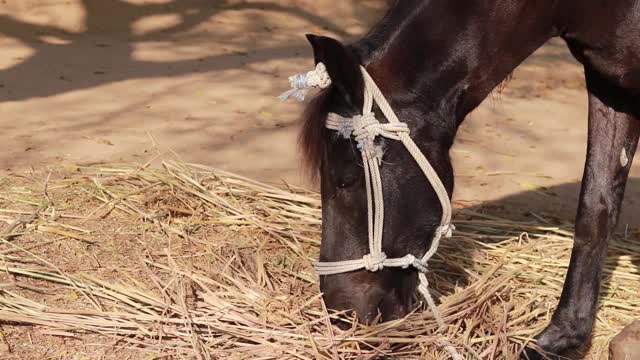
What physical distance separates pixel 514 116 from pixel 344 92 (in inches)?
165

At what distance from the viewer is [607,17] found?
9.92 feet

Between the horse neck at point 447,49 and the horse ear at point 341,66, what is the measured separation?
86mm

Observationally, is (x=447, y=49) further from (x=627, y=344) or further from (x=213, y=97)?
(x=213, y=97)

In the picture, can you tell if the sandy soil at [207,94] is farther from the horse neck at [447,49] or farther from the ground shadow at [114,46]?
the horse neck at [447,49]

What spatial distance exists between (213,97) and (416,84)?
3576 millimetres

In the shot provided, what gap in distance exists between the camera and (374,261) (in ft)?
8.95

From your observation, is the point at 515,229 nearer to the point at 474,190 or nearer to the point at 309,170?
the point at 474,190

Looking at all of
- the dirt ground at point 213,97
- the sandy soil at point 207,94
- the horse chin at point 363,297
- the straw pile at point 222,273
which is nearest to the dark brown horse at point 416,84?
the horse chin at point 363,297

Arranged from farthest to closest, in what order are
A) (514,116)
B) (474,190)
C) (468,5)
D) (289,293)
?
(514,116) < (474,190) < (289,293) < (468,5)

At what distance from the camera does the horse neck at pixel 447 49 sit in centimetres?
274

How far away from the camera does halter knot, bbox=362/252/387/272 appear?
2.73m

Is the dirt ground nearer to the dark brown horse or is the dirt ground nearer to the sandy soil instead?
the sandy soil

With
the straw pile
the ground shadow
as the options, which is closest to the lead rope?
the straw pile

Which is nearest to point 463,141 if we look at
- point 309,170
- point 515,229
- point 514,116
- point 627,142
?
point 514,116
